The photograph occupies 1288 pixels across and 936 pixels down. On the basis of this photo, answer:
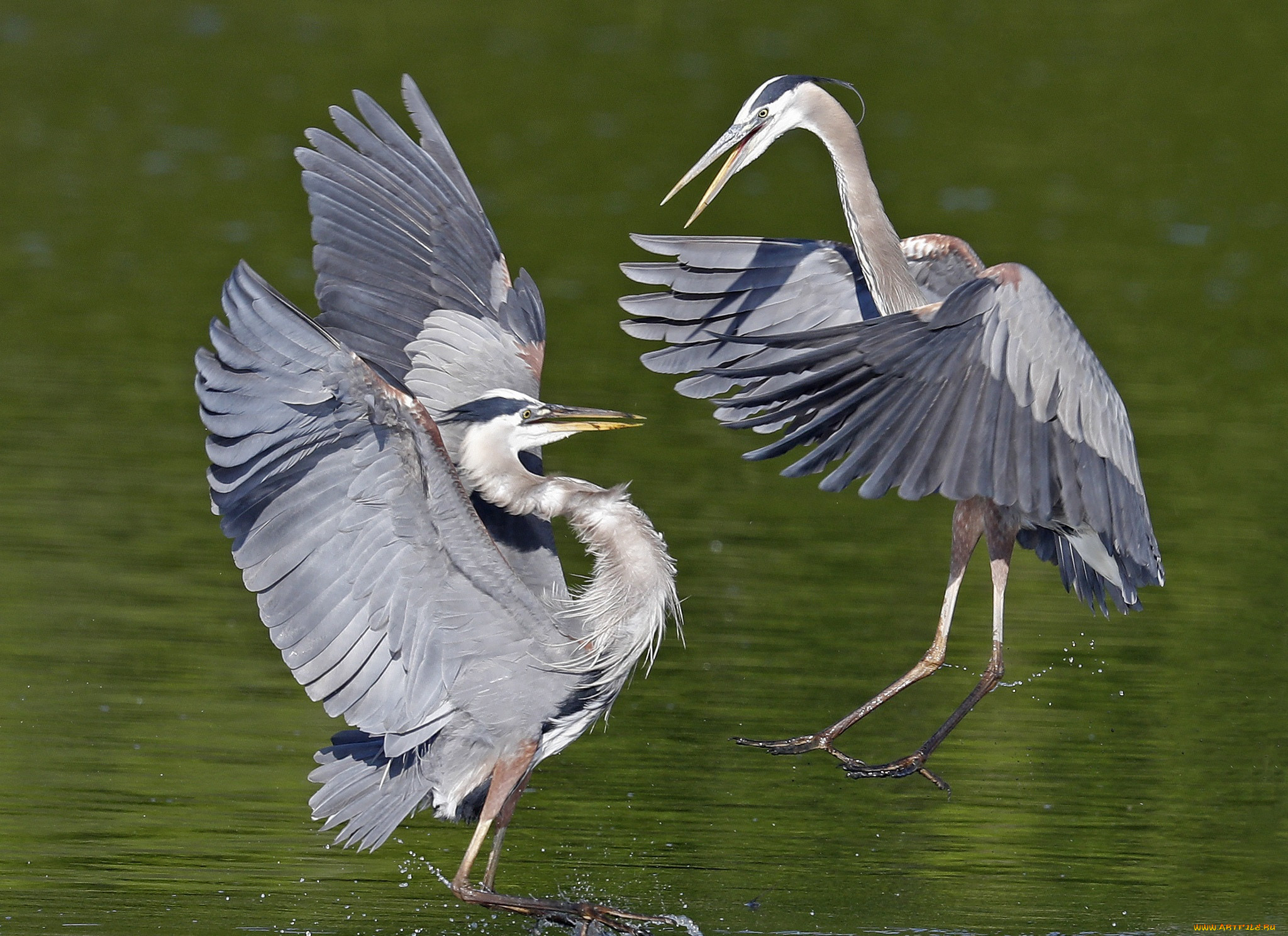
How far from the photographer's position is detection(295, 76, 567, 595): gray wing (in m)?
7.48

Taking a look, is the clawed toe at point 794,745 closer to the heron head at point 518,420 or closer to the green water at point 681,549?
the green water at point 681,549

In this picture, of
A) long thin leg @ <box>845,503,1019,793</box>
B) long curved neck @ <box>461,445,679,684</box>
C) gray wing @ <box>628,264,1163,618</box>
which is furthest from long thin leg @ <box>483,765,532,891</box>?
gray wing @ <box>628,264,1163,618</box>

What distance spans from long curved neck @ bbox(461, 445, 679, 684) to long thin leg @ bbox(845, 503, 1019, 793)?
0.98 m

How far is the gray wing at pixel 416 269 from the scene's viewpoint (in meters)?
7.48

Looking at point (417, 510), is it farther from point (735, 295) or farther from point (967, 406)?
point (735, 295)

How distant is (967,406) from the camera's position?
21.9 ft

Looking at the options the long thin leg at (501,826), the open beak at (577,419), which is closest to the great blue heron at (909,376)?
the open beak at (577,419)

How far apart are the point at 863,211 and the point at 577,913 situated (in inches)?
106

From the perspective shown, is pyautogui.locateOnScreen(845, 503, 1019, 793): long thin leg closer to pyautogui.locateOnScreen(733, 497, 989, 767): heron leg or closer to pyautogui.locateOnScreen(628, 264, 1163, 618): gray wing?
pyautogui.locateOnScreen(733, 497, 989, 767): heron leg

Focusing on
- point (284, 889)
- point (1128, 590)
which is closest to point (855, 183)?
point (1128, 590)

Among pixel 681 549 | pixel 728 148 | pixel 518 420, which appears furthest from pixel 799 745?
pixel 681 549

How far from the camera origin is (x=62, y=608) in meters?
9.02

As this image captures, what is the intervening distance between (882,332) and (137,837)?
3.01 meters

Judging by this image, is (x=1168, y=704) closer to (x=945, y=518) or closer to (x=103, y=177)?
(x=945, y=518)
